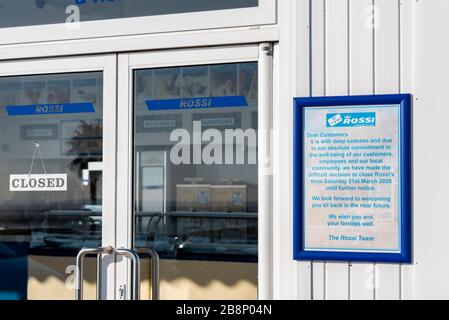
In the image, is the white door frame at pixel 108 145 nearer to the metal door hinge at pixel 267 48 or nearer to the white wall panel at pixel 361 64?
the metal door hinge at pixel 267 48

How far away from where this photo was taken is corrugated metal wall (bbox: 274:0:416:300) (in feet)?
10.4

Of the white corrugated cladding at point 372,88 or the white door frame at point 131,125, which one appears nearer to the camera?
the white corrugated cladding at point 372,88

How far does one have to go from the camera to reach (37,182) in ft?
12.7

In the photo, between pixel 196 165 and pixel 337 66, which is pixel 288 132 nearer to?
pixel 337 66

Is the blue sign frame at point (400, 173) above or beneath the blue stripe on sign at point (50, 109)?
beneath

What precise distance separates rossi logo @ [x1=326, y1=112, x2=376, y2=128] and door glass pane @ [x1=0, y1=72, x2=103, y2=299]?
1211 millimetres

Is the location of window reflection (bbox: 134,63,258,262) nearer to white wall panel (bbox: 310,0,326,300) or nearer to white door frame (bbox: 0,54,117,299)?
white door frame (bbox: 0,54,117,299)

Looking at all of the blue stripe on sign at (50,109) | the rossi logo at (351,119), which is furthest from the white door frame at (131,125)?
the rossi logo at (351,119)

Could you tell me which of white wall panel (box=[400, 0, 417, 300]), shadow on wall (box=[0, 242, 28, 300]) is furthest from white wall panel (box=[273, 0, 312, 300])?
shadow on wall (box=[0, 242, 28, 300])

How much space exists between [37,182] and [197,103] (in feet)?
3.27

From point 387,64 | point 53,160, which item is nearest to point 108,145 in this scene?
point 53,160

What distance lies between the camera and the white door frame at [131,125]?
3.43m

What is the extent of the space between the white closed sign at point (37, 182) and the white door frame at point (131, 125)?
37 centimetres

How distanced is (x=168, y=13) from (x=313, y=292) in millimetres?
1523
